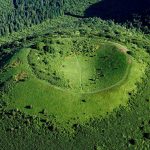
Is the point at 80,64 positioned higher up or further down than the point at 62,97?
higher up

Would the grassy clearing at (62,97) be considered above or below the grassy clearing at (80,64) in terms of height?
below

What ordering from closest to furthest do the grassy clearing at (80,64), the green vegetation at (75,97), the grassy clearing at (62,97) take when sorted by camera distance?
the green vegetation at (75,97)
the grassy clearing at (62,97)
the grassy clearing at (80,64)

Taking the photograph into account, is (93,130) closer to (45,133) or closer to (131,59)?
(45,133)

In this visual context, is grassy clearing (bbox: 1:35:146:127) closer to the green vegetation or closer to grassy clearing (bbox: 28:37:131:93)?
the green vegetation

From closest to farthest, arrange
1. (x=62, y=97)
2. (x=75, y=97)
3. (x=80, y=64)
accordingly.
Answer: (x=62, y=97)
(x=75, y=97)
(x=80, y=64)

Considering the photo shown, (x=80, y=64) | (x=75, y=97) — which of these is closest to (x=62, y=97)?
(x=75, y=97)

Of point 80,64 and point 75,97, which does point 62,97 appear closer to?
point 75,97

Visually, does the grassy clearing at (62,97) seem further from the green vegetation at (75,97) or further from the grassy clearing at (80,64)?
the grassy clearing at (80,64)

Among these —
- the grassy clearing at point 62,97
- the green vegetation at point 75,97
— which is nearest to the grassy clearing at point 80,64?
the green vegetation at point 75,97
